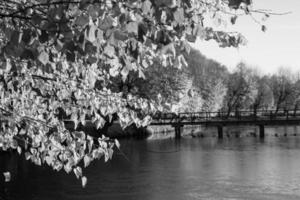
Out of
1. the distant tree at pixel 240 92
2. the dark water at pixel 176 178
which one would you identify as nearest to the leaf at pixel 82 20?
the dark water at pixel 176 178

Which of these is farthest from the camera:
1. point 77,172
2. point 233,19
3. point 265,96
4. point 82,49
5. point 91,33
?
point 265,96

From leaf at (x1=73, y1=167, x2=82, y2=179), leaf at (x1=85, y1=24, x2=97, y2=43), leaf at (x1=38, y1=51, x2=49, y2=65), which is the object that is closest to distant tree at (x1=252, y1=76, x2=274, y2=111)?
leaf at (x1=73, y1=167, x2=82, y2=179)

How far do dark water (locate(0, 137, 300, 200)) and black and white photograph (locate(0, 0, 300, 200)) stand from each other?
0.07 metres

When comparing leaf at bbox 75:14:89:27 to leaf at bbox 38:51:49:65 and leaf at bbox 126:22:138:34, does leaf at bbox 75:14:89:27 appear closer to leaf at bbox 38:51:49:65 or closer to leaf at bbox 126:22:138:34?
leaf at bbox 126:22:138:34

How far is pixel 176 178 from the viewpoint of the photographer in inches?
1058

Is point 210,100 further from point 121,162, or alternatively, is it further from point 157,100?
point 157,100

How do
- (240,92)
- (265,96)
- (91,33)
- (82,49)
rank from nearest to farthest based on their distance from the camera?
(91,33)
(82,49)
(240,92)
(265,96)

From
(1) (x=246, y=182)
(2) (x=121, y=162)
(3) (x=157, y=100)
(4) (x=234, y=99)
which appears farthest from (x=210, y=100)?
(3) (x=157, y=100)

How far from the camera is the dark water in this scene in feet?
74.1

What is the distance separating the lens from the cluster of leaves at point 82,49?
12.0ft

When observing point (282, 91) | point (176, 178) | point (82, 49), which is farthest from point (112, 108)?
point (282, 91)

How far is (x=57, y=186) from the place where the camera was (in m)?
25.0

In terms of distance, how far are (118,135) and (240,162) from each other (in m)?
25.9

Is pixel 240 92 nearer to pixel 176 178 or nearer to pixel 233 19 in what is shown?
pixel 176 178
